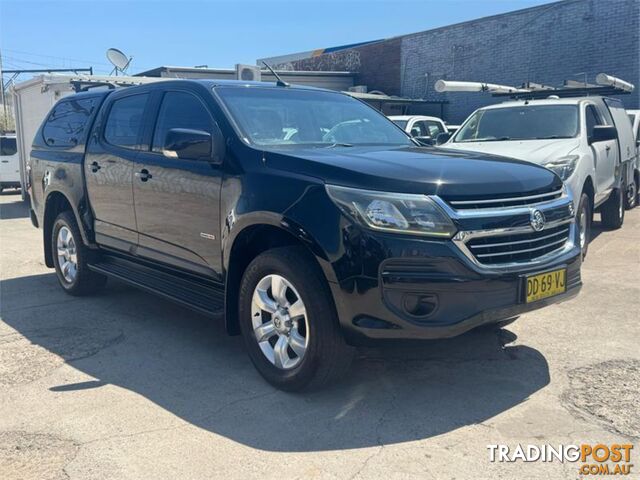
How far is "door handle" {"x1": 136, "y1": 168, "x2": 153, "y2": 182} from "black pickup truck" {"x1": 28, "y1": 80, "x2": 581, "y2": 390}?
0.13 ft

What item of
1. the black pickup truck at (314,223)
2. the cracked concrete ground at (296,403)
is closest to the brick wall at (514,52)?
the cracked concrete ground at (296,403)

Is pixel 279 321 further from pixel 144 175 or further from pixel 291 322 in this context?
pixel 144 175

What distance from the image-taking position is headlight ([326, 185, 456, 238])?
10.9 ft

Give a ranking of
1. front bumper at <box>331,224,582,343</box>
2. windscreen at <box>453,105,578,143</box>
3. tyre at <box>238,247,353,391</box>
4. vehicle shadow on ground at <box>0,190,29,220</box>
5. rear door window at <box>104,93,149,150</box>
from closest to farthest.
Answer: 1. front bumper at <box>331,224,582,343</box>
2. tyre at <box>238,247,353,391</box>
3. rear door window at <box>104,93,149,150</box>
4. windscreen at <box>453,105,578,143</box>
5. vehicle shadow on ground at <box>0,190,29,220</box>

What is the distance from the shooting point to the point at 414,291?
3.28 metres

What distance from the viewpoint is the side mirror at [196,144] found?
4.08 metres

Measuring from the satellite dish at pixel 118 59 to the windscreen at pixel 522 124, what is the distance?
8.83 metres

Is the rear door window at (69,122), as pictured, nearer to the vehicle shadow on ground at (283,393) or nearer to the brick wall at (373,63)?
the vehicle shadow on ground at (283,393)

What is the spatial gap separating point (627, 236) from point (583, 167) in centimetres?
272

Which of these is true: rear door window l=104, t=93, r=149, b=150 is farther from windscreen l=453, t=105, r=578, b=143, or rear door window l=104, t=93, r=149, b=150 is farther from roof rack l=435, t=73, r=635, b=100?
roof rack l=435, t=73, r=635, b=100

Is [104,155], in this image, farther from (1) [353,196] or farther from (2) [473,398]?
(2) [473,398]

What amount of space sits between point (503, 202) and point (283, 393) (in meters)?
1.75

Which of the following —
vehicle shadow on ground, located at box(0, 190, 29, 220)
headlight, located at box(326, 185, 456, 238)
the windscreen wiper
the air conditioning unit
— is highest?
the air conditioning unit

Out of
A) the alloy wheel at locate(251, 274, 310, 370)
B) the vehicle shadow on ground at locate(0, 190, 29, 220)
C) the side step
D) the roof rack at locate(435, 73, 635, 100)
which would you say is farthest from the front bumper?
the vehicle shadow on ground at locate(0, 190, 29, 220)
